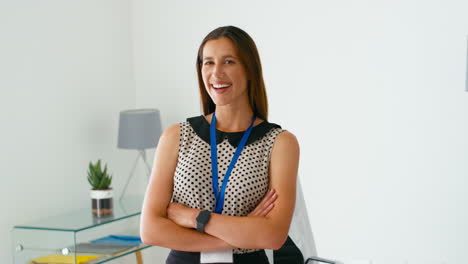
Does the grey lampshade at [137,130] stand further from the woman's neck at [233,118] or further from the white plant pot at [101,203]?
the woman's neck at [233,118]

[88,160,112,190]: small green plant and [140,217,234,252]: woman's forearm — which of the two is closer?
[140,217,234,252]: woman's forearm

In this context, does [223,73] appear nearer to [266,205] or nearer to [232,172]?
[232,172]

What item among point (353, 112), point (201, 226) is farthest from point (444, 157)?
point (201, 226)

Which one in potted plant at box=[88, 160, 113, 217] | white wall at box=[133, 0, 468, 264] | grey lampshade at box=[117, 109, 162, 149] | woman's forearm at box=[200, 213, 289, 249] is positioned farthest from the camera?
grey lampshade at box=[117, 109, 162, 149]

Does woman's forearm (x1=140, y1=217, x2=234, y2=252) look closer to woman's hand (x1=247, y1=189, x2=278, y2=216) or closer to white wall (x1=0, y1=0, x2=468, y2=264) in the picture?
woman's hand (x1=247, y1=189, x2=278, y2=216)

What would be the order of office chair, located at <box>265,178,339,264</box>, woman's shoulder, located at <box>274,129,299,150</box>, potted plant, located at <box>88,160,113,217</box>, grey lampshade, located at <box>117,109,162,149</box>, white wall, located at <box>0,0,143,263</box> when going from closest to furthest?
woman's shoulder, located at <box>274,129,299,150</box>, office chair, located at <box>265,178,339,264</box>, white wall, located at <box>0,0,143,263</box>, potted plant, located at <box>88,160,113,217</box>, grey lampshade, located at <box>117,109,162,149</box>

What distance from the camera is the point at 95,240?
4.04 m

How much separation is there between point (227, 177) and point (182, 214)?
202mm

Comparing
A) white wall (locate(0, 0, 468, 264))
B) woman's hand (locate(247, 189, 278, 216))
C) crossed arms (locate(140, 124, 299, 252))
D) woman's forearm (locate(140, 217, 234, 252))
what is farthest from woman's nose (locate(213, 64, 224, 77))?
white wall (locate(0, 0, 468, 264))

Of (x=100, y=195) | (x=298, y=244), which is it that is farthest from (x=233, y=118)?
(x=100, y=195)

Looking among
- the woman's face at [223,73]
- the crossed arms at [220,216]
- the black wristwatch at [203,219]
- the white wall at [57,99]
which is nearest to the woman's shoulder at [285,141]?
the crossed arms at [220,216]

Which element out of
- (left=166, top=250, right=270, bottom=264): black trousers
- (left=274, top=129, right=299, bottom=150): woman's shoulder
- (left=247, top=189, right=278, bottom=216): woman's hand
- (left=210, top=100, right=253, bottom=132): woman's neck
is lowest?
(left=166, top=250, right=270, bottom=264): black trousers

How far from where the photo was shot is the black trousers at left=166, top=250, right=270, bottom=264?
217 cm

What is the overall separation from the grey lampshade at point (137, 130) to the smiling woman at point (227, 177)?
225cm
